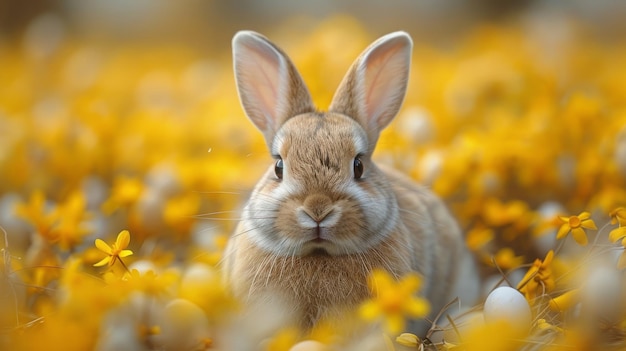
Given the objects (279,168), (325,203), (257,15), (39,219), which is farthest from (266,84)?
(257,15)

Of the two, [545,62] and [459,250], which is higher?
[545,62]

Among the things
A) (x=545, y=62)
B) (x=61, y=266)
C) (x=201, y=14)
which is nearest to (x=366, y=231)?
(x=61, y=266)

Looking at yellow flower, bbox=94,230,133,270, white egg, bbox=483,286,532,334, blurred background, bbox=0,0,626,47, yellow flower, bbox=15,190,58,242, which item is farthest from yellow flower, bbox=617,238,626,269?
blurred background, bbox=0,0,626,47

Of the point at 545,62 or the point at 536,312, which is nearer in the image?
the point at 536,312

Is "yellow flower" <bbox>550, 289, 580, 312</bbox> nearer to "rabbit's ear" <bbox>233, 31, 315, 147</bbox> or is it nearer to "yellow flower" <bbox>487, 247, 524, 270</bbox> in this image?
"yellow flower" <bbox>487, 247, 524, 270</bbox>

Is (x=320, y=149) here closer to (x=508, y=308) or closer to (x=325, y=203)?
(x=325, y=203)

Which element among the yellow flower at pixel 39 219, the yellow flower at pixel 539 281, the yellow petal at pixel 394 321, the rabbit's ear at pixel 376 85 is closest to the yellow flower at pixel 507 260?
the yellow flower at pixel 539 281

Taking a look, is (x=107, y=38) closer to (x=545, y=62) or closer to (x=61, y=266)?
(x=545, y=62)
